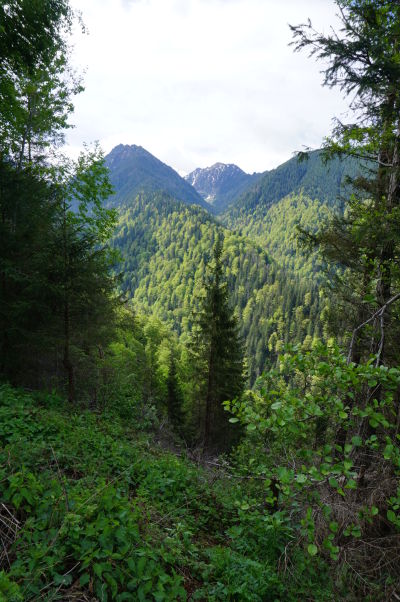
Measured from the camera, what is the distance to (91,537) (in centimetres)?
266

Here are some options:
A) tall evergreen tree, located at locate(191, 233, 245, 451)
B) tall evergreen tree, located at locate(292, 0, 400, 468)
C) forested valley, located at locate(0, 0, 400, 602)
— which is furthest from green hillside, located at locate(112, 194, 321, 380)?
tall evergreen tree, located at locate(292, 0, 400, 468)

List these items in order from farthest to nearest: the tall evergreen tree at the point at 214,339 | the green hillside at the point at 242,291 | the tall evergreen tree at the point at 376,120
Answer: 1. the green hillside at the point at 242,291
2. the tall evergreen tree at the point at 214,339
3. the tall evergreen tree at the point at 376,120

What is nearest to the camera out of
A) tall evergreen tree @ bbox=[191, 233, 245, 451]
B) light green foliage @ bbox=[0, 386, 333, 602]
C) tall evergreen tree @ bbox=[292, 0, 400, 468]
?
light green foliage @ bbox=[0, 386, 333, 602]

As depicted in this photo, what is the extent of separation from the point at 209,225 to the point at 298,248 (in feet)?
→ 634

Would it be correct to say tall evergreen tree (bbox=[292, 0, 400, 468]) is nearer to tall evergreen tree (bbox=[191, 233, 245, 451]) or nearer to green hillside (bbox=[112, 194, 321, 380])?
tall evergreen tree (bbox=[191, 233, 245, 451])

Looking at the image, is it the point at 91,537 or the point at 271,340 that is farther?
the point at 271,340

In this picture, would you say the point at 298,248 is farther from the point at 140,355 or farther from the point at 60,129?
the point at 140,355

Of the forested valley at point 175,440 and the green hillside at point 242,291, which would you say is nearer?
the forested valley at point 175,440

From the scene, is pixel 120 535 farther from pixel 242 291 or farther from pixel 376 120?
pixel 242 291

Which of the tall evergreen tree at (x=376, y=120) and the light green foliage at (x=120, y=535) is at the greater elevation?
the tall evergreen tree at (x=376, y=120)

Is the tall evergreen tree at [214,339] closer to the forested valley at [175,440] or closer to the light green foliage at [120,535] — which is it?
the forested valley at [175,440]

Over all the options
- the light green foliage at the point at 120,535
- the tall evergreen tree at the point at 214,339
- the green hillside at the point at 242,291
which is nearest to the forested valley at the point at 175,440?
the light green foliage at the point at 120,535

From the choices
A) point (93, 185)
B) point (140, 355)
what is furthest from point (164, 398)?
point (93, 185)

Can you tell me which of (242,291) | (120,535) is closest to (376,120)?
(120,535)
